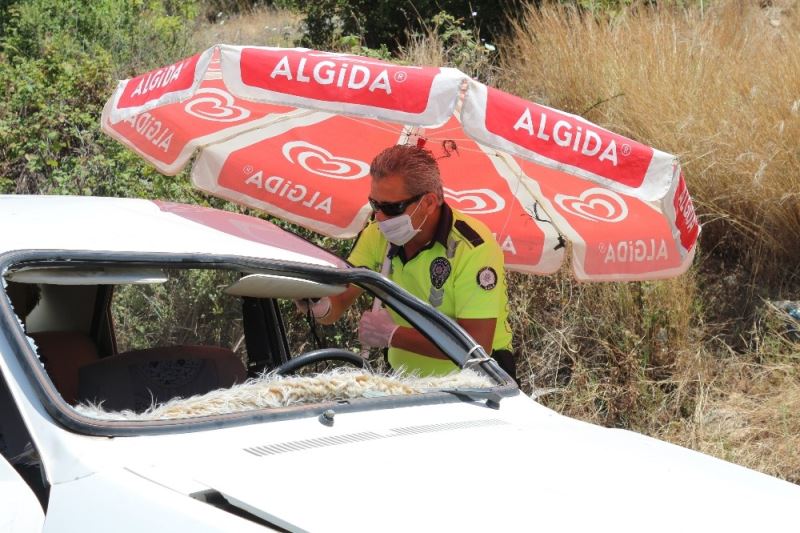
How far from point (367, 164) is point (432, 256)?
1.20 meters

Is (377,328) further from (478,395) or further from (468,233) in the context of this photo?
(478,395)

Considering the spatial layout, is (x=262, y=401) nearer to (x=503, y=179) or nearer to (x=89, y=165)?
(x=503, y=179)

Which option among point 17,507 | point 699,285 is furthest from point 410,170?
point 699,285

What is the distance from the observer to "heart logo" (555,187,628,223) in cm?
500

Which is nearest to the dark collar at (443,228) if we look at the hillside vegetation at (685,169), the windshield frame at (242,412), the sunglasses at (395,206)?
the sunglasses at (395,206)

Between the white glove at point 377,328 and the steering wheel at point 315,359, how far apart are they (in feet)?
0.87

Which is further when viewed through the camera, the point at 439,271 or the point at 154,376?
the point at 439,271

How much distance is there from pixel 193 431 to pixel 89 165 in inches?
263

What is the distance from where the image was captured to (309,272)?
3.45 meters

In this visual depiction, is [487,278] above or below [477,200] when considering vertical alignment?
below

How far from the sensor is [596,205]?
5.06m

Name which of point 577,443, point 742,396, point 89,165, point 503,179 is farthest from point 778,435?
point 89,165

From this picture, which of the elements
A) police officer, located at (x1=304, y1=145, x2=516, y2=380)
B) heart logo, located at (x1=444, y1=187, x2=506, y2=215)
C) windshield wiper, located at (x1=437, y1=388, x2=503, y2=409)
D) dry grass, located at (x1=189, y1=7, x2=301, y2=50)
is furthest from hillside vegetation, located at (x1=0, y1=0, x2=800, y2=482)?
dry grass, located at (x1=189, y1=7, x2=301, y2=50)

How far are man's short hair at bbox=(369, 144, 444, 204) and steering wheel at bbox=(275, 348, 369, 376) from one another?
0.88 m
